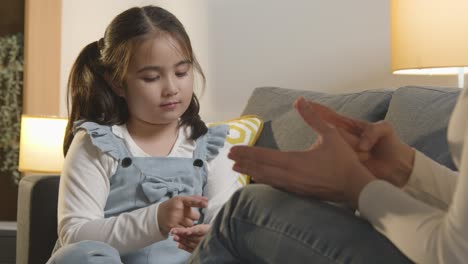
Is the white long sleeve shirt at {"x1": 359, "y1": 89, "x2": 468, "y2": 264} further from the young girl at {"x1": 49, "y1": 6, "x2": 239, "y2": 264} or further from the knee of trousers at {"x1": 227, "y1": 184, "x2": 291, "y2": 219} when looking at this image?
the young girl at {"x1": 49, "y1": 6, "x2": 239, "y2": 264}

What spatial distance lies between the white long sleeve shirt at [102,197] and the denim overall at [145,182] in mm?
19

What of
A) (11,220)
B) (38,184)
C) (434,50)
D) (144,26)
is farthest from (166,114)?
(11,220)

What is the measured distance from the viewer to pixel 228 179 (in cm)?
201

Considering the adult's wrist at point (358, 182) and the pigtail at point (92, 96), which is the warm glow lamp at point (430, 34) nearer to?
the pigtail at point (92, 96)

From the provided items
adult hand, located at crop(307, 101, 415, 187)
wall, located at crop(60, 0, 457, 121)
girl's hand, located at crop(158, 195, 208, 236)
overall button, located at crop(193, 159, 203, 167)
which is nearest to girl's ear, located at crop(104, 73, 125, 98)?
overall button, located at crop(193, 159, 203, 167)

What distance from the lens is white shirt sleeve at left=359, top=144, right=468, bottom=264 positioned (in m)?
0.92

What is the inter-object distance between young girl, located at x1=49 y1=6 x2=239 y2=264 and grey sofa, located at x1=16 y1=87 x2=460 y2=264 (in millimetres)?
188

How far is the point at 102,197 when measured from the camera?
6.05 ft

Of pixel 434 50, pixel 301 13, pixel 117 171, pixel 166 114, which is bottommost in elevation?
pixel 117 171

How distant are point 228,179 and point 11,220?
2.35 metres

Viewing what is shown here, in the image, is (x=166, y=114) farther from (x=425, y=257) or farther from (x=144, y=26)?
(x=425, y=257)

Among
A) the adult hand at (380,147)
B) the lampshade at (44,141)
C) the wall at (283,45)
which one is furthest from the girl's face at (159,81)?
the wall at (283,45)

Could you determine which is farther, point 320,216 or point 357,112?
point 357,112

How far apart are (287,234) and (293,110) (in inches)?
48.1
